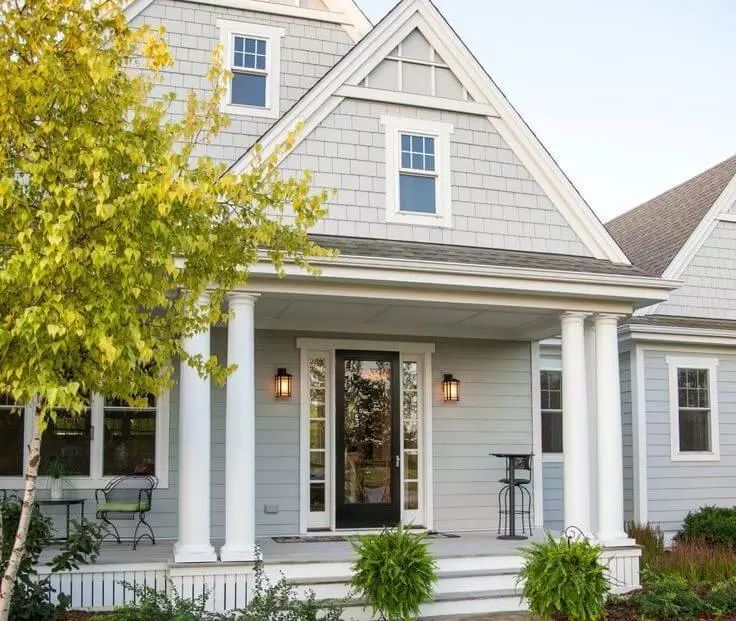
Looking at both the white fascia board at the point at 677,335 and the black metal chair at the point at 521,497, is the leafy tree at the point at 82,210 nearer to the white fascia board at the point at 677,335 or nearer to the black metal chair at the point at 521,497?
the black metal chair at the point at 521,497

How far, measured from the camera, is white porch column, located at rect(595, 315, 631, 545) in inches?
364

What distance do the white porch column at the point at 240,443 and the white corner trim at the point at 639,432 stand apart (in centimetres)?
656

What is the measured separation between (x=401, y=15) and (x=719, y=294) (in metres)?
7.26

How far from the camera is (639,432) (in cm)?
1265

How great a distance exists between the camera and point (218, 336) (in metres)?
10.8

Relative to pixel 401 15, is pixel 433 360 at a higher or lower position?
lower

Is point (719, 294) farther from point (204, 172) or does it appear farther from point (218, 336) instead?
point (204, 172)

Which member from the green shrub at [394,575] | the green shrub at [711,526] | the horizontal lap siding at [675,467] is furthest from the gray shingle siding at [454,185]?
the green shrub at [711,526]

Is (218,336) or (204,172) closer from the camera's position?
(204,172)

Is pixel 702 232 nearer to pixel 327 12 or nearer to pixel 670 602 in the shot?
pixel 327 12

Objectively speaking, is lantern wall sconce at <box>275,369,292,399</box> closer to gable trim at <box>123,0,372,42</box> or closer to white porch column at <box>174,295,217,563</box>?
white porch column at <box>174,295,217,563</box>

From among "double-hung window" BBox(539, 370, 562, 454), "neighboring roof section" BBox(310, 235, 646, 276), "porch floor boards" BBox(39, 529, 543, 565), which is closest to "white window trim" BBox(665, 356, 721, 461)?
"double-hung window" BBox(539, 370, 562, 454)

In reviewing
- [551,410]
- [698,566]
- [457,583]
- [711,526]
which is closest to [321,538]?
[457,583]

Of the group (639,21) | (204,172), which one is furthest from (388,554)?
(639,21)
